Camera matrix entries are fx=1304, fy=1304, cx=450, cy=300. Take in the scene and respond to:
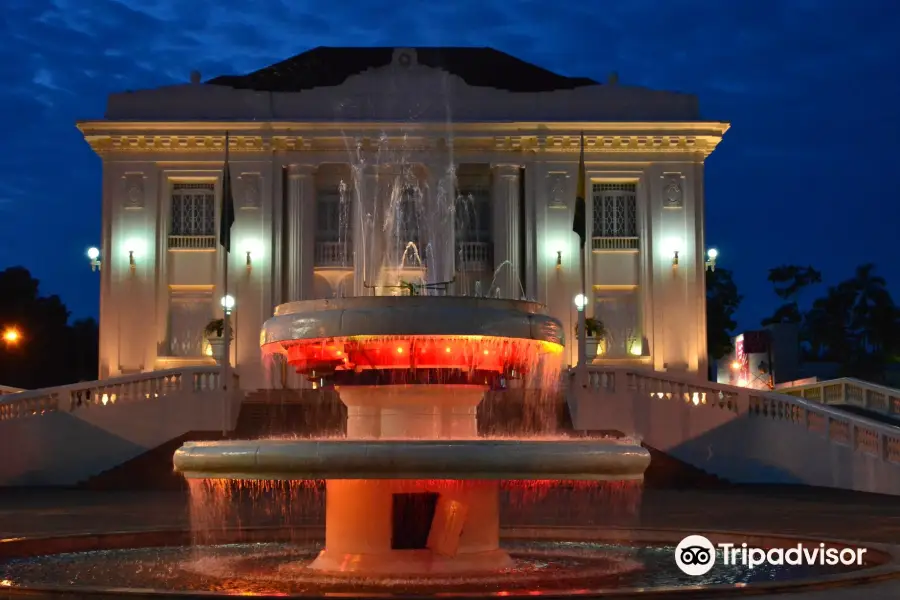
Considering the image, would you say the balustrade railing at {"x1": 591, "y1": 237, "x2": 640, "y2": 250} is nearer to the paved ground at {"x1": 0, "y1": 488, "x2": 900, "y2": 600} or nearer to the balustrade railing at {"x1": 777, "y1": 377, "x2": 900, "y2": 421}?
the balustrade railing at {"x1": 777, "y1": 377, "x2": 900, "y2": 421}

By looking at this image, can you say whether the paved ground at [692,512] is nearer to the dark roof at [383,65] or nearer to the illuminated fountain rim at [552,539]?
the illuminated fountain rim at [552,539]

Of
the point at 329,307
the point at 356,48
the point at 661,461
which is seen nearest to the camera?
the point at 329,307

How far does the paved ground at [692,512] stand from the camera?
16.1m

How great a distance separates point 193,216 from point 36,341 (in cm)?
2083

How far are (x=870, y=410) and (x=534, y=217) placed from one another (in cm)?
1262

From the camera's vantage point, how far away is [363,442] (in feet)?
33.0

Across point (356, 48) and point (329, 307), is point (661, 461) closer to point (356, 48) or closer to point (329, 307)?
point (329, 307)

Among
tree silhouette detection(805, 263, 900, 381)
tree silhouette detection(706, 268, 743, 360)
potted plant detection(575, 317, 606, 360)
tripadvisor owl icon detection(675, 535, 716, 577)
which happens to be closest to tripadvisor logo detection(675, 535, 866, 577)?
tripadvisor owl icon detection(675, 535, 716, 577)

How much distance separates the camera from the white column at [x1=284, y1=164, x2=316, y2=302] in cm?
3994

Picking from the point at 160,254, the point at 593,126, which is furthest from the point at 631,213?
the point at 160,254

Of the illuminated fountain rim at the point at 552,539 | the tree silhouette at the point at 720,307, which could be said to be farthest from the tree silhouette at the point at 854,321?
the illuminated fountain rim at the point at 552,539

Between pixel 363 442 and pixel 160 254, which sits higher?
pixel 160 254

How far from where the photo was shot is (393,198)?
132 feet

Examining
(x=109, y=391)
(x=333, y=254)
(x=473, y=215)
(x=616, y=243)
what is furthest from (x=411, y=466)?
(x=473, y=215)
